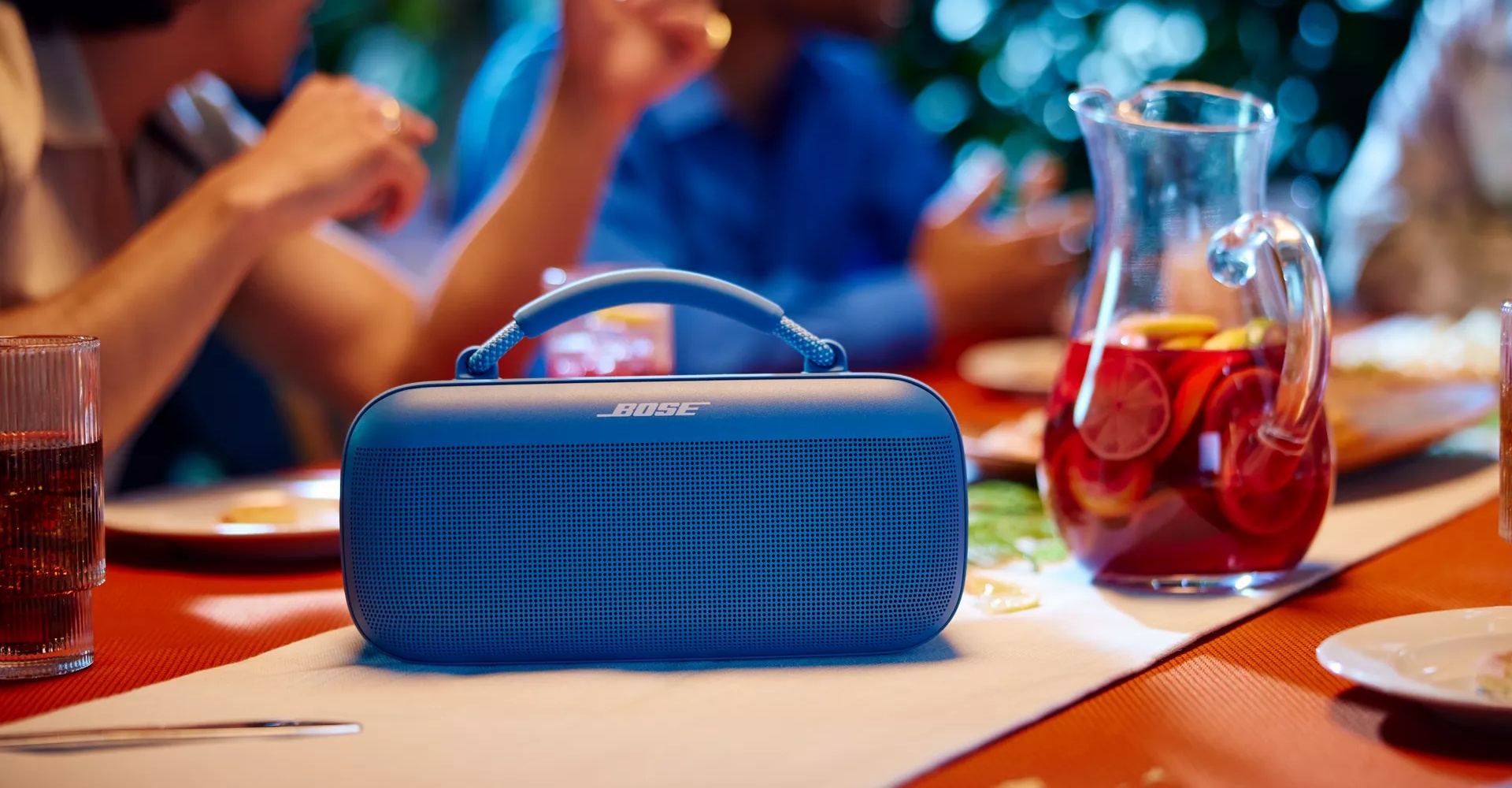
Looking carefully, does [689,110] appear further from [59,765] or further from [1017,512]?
[59,765]

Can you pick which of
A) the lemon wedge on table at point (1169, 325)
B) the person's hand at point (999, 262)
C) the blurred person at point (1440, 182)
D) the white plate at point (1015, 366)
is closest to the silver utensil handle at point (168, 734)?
the lemon wedge on table at point (1169, 325)

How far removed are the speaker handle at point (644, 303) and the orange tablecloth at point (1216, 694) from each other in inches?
7.3

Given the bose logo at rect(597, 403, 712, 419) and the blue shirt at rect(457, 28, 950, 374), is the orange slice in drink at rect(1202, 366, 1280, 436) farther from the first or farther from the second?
the blue shirt at rect(457, 28, 950, 374)

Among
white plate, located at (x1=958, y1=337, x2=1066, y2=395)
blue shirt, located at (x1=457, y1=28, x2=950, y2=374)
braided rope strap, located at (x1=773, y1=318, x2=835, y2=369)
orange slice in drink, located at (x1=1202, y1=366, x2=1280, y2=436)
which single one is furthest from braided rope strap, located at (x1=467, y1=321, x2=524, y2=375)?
blue shirt, located at (x1=457, y1=28, x2=950, y2=374)

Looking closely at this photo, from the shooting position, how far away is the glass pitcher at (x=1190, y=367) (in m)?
0.68

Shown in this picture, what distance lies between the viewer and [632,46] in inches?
46.0

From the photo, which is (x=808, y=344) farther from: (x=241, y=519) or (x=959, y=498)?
(x=241, y=519)

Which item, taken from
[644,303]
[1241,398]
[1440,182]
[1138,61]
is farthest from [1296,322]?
[1138,61]

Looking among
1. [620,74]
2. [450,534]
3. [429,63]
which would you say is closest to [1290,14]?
[429,63]

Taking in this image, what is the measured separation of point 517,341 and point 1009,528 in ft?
1.21

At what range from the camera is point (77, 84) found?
109 centimetres

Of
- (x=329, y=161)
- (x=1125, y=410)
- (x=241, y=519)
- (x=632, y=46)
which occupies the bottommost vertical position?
(x=241, y=519)

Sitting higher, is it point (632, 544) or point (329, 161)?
point (329, 161)

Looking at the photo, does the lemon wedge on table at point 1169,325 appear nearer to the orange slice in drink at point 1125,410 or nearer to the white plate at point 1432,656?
the orange slice in drink at point 1125,410
